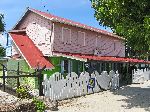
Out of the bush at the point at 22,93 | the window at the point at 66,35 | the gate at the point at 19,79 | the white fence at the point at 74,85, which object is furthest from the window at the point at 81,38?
the bush at the point at 22,93

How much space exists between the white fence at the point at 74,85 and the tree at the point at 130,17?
4.50 m

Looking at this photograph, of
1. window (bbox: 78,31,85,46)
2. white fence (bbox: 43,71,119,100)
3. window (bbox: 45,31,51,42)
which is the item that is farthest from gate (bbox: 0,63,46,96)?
window (bbox: 78,31,85,46)

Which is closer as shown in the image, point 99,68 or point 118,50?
point 99,68

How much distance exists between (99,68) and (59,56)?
26.4ft

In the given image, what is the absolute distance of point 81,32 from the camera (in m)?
29.9

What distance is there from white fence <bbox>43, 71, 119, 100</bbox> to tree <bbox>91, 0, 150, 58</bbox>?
14.8 ft

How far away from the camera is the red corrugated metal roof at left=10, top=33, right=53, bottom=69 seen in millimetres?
25484

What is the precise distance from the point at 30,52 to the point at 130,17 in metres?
12.1

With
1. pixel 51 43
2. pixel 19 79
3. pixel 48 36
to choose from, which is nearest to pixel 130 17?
pixel 51 43

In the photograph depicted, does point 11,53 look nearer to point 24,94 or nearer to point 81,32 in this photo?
point 81,32

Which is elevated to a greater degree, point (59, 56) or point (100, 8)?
point (100, 8)

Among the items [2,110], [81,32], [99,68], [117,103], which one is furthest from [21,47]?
[2,110]

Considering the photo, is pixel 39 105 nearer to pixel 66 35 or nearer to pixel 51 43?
pixel 51 43

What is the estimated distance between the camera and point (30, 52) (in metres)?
26.8
